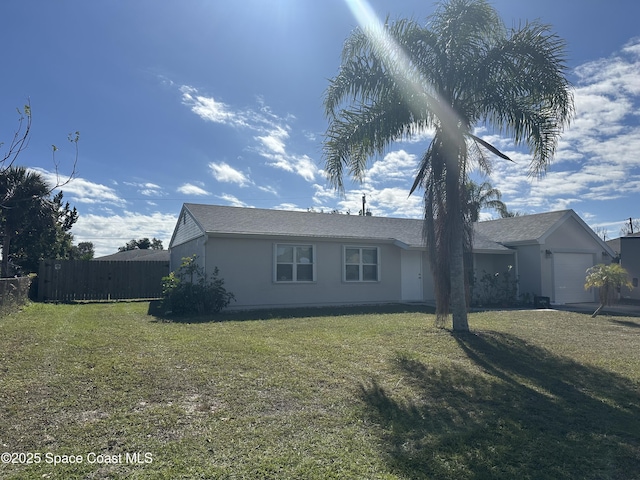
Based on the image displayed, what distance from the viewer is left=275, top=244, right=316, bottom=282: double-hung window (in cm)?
1483

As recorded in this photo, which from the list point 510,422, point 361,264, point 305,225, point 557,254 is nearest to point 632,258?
point 557,254

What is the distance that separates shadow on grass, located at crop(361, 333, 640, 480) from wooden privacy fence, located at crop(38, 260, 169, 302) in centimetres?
1566

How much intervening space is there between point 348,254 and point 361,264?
664 mm

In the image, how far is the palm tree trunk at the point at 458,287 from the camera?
9695 mm

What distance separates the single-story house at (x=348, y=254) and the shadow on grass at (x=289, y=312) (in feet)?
3.05

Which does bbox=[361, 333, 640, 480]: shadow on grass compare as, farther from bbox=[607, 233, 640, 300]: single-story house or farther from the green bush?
bbox=[607, 233, 640, 300]: single-story house

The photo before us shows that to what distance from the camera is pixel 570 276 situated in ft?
61.1

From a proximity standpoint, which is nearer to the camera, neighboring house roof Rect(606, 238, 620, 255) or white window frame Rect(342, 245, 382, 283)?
white window frame Rect(342, 245, 382, 283)

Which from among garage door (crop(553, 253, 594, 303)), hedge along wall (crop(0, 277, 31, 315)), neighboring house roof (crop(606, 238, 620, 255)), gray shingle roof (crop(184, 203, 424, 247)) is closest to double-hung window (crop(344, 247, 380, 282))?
gray shingle roof (crop(184, 203, 424, 247))

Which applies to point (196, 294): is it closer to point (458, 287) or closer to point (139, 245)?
point (458, 287)

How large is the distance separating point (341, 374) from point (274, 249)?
9027 mm

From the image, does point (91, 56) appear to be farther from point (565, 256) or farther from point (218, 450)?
point (565, 256)

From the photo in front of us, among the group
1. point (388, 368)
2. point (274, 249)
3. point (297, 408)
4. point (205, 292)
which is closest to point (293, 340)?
point (388, 368)

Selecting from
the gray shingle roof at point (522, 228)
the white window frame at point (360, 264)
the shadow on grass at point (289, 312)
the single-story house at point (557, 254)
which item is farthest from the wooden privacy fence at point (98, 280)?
the single-story house at point (557, 254)
